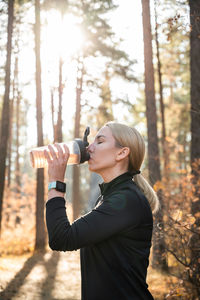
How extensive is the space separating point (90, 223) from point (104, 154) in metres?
0.54

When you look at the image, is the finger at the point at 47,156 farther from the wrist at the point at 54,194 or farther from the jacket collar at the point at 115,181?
the jacket collar at the point at 115,181

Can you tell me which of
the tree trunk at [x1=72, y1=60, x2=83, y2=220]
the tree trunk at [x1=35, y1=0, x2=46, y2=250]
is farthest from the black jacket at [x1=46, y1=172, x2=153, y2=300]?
the tree trunk at [x1=72, y1=60, x2=83, y2=220]

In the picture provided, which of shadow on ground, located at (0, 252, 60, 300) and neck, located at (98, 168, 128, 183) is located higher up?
neck, located at (98, 168, 128, 183)

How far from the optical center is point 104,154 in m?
2.33

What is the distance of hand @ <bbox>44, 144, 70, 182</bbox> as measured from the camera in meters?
2.19

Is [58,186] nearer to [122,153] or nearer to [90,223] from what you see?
[90,223]

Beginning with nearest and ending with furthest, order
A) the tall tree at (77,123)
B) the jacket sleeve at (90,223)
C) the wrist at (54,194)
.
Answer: the jacket sleeve at (90,223) < the wrist at (54,194) < the tall tree at (77,123)

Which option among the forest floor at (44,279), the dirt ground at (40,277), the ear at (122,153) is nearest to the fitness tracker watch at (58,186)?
the ear at (122,153)

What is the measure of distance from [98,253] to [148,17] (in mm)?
7632

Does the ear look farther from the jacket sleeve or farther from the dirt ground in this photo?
the dirt ground

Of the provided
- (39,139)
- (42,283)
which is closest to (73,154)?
(42,283)

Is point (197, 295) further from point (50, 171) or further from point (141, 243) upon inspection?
point (50, 171)

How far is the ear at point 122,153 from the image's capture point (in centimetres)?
231

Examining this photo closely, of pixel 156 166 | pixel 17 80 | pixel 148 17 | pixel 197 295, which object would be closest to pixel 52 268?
pixel 156 166
